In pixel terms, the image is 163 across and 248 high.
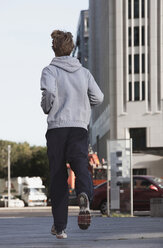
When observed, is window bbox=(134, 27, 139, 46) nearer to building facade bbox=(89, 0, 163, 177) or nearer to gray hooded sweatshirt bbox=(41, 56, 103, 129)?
building facade bbox=(89, 0, 163, 177)

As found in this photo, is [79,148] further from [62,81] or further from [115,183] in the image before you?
[115,183]

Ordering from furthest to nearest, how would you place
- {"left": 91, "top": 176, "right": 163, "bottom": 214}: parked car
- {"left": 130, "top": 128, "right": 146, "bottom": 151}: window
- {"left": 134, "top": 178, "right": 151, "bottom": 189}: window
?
{"left": 130, "top": 128, "right": 146, "bottom": 151}: window, {"left": 134, "top": 178, "right": 151, "bottom": 189}: window, {"left": 91, "top": 176, "right": 163, "bottom": 214}: parked car

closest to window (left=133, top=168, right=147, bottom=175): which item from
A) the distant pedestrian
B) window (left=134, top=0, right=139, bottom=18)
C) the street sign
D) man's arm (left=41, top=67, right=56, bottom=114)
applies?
window (left=134, top=0, right=139, bottom=18)

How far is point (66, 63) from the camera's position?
22.2 feet

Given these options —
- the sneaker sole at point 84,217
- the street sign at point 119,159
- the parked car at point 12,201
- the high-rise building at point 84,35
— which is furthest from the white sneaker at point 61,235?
the high-rise building at point 84,35

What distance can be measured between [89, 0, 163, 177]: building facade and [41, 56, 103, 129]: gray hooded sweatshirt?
198ft

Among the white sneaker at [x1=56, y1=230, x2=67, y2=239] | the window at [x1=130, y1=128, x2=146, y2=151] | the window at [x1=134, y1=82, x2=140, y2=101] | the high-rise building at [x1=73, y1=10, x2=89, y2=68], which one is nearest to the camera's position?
the white sneaker at [x1=56, y1=230, x2=67, y2=239]

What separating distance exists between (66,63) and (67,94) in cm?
33

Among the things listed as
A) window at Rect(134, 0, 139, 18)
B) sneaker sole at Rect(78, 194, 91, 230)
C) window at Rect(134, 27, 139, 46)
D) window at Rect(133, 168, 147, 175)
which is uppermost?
window at Rect(134, 0, 139, 18)

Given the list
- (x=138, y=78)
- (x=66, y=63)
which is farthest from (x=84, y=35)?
(x=66, y=63)

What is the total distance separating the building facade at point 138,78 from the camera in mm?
68875

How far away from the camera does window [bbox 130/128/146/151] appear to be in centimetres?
6902

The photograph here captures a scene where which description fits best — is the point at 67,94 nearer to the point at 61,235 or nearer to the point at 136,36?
the point at 61,235

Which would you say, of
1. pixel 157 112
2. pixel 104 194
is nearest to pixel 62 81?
pixel 104 194
